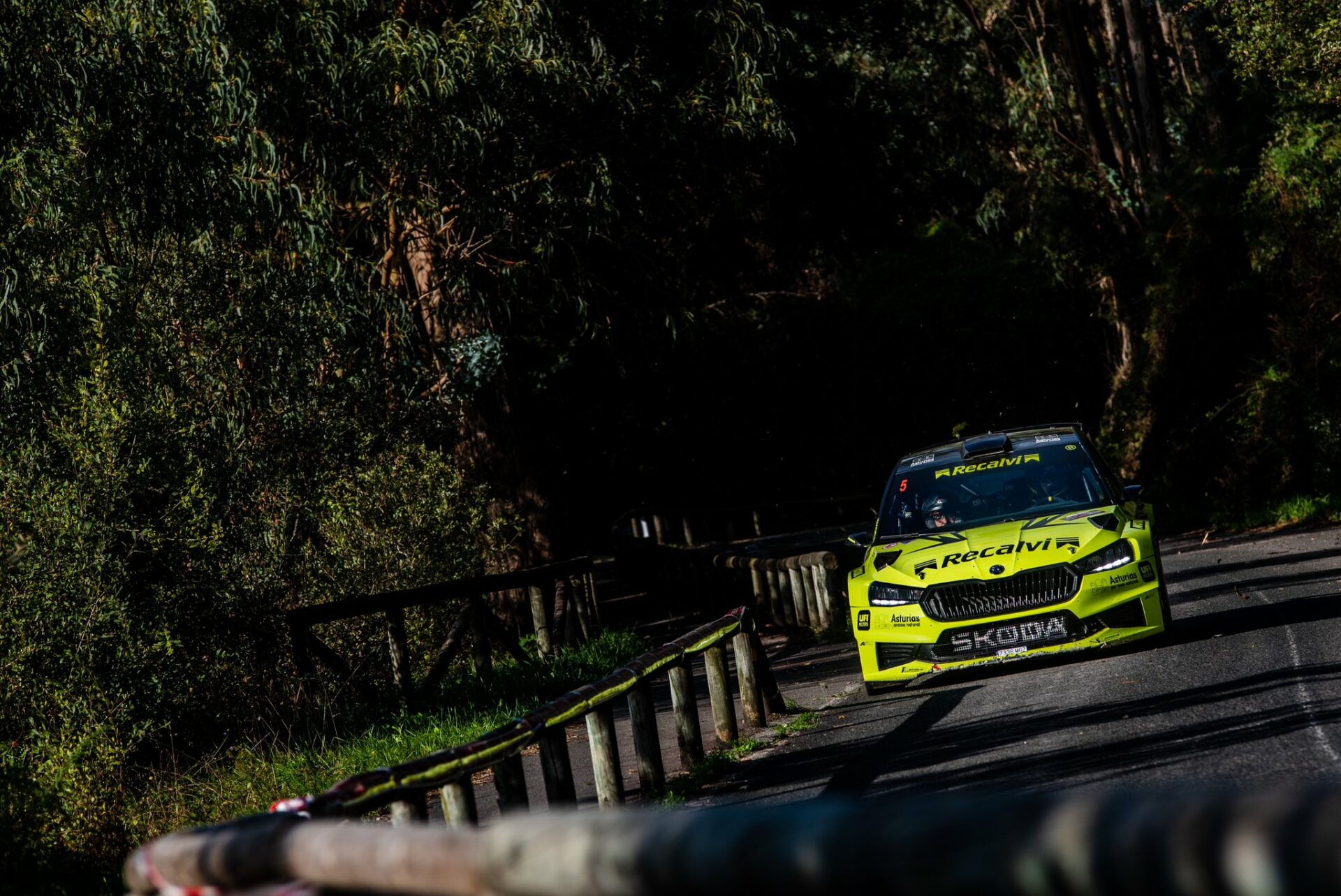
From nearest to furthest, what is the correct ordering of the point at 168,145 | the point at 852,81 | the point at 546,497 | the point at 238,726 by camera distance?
the point at 238,726, the point at 168,145, the point at 546,497, the point at 852,81

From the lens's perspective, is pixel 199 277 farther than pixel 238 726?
Yes

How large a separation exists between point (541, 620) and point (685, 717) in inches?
253

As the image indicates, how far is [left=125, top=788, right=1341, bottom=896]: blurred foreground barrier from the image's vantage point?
1.78m

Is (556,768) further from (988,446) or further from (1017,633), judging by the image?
(988,446)

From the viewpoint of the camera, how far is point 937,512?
12430 millimetres

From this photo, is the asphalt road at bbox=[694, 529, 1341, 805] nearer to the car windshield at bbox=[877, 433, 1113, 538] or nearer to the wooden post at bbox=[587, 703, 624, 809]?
the wooden post at bbox=[587, 703, 624, 809]

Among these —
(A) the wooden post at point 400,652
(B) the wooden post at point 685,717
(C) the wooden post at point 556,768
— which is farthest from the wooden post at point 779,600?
(C) the wooden post at point 556,768

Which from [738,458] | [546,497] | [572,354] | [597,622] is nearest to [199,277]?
[597,622]

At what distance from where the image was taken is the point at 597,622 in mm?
18453

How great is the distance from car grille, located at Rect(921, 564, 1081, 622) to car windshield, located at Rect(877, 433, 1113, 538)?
3.59 ft

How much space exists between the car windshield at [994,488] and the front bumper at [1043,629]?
120 cm

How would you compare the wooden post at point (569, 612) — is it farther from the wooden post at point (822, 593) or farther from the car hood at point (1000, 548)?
the car hood at point (1000, 548)

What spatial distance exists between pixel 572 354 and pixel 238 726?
18.9 meters

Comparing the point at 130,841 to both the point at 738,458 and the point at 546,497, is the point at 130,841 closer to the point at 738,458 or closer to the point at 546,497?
the point at 546,497
